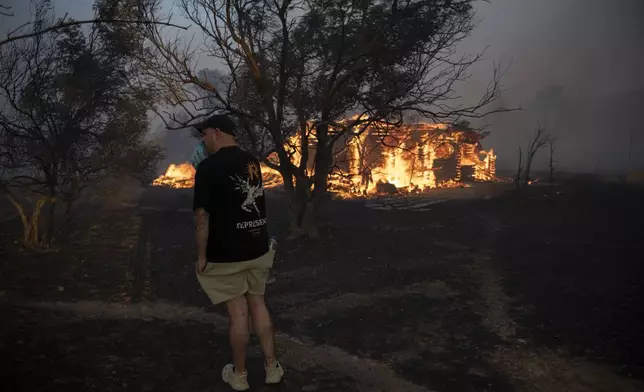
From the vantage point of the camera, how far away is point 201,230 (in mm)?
3264

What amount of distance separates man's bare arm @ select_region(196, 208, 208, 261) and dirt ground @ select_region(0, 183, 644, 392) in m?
1.29

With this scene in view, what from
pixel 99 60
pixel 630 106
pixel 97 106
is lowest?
pixel 97 106

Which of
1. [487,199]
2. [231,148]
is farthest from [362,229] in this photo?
[487,199]

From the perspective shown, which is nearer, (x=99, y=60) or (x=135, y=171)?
(x=99, y=60)

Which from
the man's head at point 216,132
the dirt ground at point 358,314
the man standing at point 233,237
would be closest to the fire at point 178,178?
the dirt ground at point 358,314

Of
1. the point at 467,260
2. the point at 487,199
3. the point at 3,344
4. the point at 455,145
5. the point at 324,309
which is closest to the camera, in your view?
the point at 3,344

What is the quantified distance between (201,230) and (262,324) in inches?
38.1

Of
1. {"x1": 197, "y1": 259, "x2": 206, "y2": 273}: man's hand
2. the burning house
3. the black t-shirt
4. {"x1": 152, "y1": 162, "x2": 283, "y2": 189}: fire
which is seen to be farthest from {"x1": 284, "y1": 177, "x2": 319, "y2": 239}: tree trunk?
{"x1": 152, "y1": 162, "x2": 283, "y2": 189}: fire

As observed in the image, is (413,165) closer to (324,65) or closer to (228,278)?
(324,65)

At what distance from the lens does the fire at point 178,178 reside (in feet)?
104

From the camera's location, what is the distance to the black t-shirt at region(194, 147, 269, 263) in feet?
A: 10.7

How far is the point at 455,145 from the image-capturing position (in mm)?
30875

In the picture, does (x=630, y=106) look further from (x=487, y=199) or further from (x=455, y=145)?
(x=487, y=199)

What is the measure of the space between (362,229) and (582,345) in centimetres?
787
